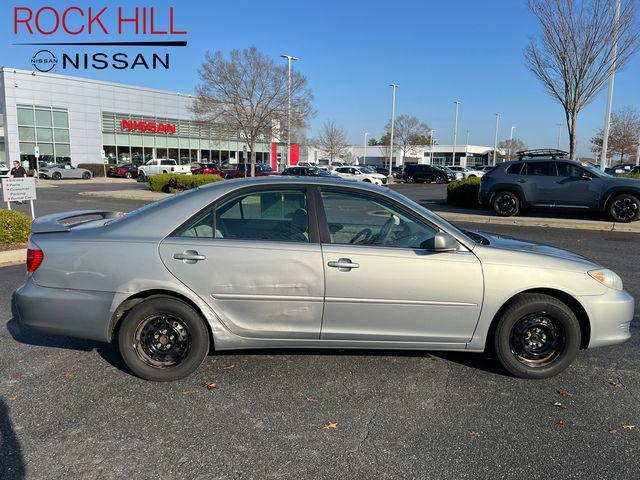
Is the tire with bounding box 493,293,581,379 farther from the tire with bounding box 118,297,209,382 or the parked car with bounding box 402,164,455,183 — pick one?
the parked car with bounding box 402,164,455,183

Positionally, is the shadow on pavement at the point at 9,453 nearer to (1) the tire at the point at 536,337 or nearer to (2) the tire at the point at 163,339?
(2) the tire at the point at 163,339

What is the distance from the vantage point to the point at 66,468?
2.69m

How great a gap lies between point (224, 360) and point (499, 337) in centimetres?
222

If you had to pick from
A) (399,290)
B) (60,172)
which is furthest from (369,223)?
(60,172)

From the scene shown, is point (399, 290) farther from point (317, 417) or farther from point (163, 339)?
point (163, 339)

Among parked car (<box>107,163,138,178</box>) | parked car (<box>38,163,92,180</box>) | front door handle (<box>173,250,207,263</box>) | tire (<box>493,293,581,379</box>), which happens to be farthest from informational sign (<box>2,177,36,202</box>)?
parked car (<box>107,163,138,178</box>)

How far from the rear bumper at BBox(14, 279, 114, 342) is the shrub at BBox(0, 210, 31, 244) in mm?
6157

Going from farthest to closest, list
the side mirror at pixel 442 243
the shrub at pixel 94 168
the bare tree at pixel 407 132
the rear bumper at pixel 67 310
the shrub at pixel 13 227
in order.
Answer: the bare tree at pixel 407 132
the shrub at pixel 94 168
the shrub at pixel 13 227
the rear bumper at pixel 67 310
the side mirror at pixel 442 243

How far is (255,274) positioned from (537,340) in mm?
2220

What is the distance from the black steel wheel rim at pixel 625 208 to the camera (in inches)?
493

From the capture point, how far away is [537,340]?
3771 millimetres

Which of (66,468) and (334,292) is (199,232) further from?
(66,468)

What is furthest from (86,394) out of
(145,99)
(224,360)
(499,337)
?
(145,99)

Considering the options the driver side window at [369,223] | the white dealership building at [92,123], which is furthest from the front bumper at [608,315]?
the white dealership building at [92,123]
